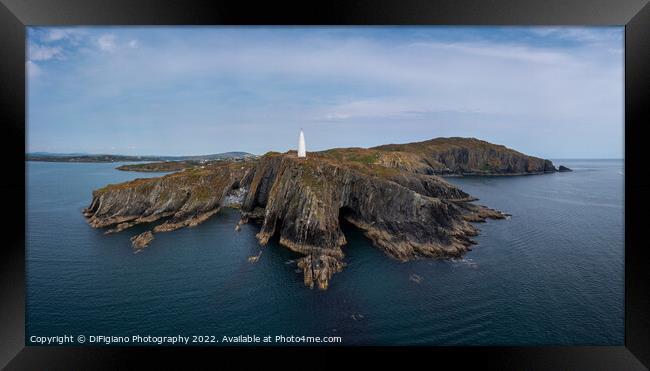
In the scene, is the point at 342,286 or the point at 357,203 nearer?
the point at 342,286

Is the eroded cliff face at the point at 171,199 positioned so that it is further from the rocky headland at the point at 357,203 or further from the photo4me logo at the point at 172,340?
the photo4me logo at the point at 172,340

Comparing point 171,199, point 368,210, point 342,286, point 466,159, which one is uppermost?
point 466,159

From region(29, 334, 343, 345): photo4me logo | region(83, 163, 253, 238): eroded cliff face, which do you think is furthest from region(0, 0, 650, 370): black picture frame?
region(83, 163, 253, 238): eroded cliff face

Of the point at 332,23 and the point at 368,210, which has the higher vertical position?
the point at 332,23

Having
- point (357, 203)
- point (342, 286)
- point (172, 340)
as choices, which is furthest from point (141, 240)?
point (357, 203)

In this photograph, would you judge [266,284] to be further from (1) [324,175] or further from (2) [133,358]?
(1) [324,175]

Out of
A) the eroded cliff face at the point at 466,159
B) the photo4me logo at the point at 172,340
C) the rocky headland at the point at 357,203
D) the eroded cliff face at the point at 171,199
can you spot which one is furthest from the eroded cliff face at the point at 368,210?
the photo4me logo at the point at 172,340

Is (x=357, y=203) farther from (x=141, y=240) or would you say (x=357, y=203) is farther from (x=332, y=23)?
(x=332, y=23)

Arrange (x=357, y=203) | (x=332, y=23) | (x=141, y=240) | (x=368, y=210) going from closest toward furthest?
(x=332, y=23) → (x=141, y=240) → (x=368, y=210) → (x=357, y=203)

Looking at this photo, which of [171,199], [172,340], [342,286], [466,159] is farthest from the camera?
[171,199]
